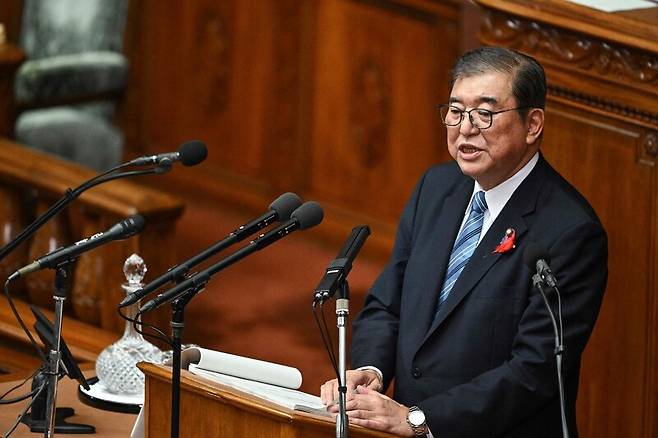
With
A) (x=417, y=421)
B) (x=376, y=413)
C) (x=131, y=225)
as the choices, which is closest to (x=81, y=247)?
(x=131, y=225)

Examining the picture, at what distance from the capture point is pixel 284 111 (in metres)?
8.38

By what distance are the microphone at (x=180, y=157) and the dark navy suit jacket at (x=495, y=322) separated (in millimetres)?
667

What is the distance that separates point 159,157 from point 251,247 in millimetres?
506

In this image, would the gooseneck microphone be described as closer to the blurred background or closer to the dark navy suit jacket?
the dark navy suit jacket

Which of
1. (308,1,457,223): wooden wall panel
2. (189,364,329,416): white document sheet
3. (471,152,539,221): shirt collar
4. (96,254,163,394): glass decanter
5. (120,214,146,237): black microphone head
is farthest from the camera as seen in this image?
(308,1,457,223): wooden wall panel

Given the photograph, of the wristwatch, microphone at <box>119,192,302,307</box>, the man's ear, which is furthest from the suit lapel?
microphone at <box>119,192,302,307</box>

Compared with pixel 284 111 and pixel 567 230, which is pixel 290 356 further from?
pixel 567 230

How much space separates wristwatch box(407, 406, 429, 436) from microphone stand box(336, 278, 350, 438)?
40cm

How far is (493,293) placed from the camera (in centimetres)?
417

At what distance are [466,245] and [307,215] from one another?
707mm

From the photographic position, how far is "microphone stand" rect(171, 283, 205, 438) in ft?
12.1

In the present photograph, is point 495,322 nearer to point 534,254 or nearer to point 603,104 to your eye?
point 534,254

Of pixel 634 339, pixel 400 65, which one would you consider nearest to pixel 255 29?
pixel 400 65

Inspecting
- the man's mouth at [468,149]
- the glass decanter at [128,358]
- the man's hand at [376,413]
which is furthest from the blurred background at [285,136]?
the man's hand at [376,413]
